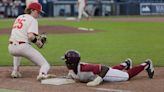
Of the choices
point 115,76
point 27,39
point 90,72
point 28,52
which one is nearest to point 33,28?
point 27,39

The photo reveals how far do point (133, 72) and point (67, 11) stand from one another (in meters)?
38.2

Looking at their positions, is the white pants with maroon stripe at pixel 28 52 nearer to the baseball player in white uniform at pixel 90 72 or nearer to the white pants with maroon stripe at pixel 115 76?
the baseball player in white uniform at pixel 90 72

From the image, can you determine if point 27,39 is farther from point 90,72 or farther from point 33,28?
point 90,72

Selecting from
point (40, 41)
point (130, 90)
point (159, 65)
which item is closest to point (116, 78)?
point (130, 90)

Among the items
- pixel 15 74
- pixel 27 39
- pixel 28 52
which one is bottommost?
pixel 15 74

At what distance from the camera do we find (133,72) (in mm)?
8719

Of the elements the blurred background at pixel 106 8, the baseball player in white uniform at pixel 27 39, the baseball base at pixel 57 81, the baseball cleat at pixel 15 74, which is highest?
the baseball player in white uniform at pixel 27 39

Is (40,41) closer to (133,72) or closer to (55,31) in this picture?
(133,72)

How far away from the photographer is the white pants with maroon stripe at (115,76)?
8375 mm

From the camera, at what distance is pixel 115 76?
8.44 m

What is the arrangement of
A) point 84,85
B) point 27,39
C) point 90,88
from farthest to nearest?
point 27,39, point 84,85, point 90,88

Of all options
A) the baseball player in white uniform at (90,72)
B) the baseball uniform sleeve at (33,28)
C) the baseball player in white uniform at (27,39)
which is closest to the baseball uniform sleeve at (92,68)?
the baseball player in white uniform at (90,72)

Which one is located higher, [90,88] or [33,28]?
[33,28]

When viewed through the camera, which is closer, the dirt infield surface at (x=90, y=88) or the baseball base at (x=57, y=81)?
the dirt infield surface at (x=90, y=88)
